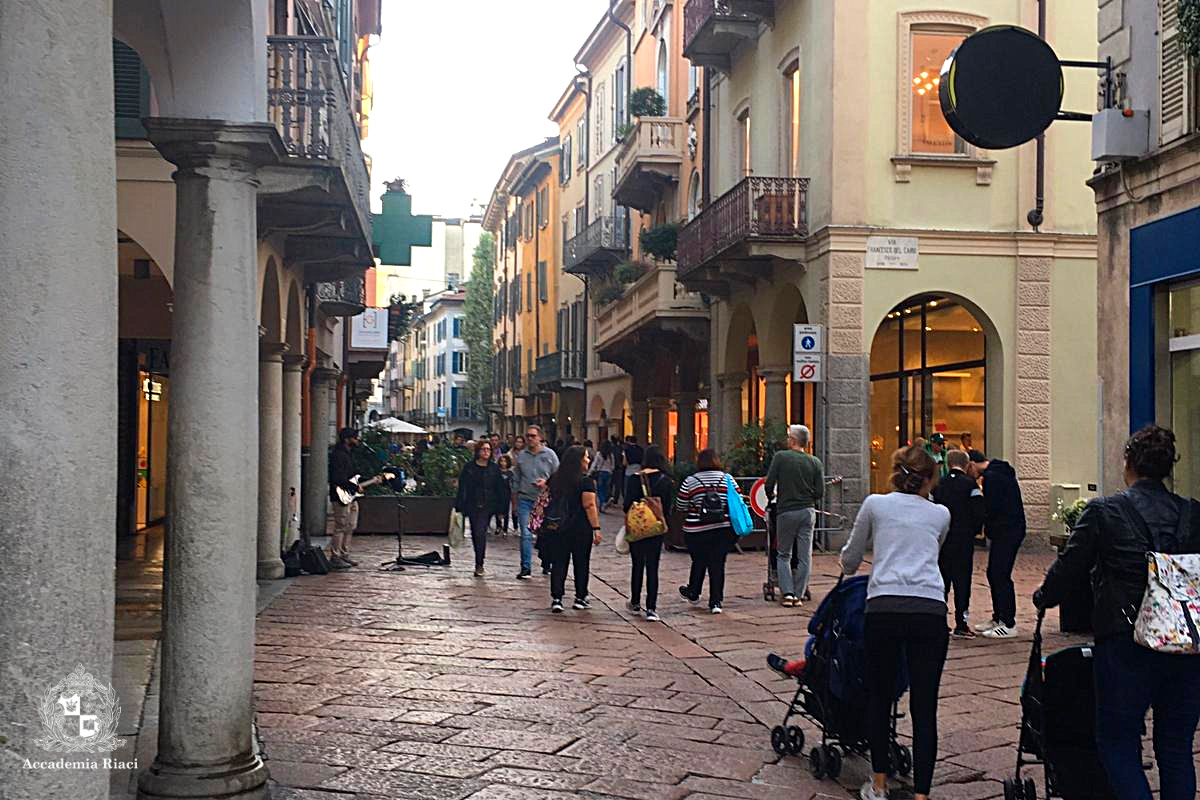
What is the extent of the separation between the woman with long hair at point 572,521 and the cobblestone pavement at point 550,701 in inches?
17.1

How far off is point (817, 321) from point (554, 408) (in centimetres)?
3335

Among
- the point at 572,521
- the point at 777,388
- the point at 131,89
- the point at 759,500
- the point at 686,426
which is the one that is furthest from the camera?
the point at 686,426

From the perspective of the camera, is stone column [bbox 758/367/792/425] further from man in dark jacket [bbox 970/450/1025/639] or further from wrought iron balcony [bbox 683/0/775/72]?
man in dark jacket [bbox 970/450/1025/639]

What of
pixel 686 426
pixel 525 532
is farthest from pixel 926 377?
pixel 686 426

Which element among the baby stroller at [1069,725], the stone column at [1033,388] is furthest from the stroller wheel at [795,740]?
the stone column at [1033,388]

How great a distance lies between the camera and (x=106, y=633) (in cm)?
350

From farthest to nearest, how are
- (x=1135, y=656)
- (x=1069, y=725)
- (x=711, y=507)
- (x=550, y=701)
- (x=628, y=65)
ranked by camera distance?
(x=628, y=65)
(x=711, y=507)
(x=550, y=701)
(x=1069, y=725)
(x=1135, y=656)

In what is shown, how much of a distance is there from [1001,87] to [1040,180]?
36.5 feet

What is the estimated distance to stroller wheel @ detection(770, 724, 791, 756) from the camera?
741 cm

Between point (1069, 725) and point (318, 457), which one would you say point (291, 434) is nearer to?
point (318, 457)

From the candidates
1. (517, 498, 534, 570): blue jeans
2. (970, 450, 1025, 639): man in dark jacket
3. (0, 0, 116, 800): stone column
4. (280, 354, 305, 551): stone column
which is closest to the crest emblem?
(0, 0, 116, 800): stone column

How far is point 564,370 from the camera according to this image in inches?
1850

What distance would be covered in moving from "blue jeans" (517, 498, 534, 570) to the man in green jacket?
380cm

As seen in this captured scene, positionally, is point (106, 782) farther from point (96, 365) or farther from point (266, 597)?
point (266, 597)
